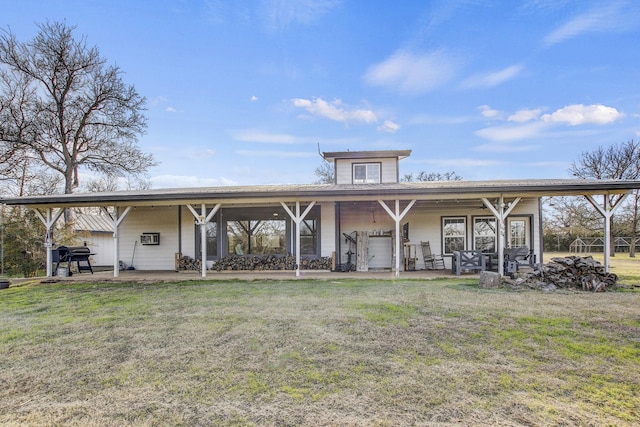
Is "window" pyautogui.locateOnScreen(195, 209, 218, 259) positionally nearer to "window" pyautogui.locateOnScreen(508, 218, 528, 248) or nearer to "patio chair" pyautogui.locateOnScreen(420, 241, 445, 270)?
"patio chair" pyautogui.locateOnScreen(420, 241, 445, 270)

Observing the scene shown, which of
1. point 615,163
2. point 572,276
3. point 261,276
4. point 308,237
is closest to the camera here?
point 572,276

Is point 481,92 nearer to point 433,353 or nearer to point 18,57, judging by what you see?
point 433,353

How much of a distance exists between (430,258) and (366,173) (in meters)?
3.78

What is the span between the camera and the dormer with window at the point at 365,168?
500 inches

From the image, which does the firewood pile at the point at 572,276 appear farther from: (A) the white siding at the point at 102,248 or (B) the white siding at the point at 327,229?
(A) the white siding at the point at 102,248

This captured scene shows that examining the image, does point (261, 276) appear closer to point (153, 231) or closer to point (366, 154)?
point (153, 231)

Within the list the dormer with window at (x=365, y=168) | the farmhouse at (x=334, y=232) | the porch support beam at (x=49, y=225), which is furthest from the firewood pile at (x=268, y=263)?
the porch support beam at (x=49, y=225)

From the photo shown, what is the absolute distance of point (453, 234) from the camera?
11.6 meters

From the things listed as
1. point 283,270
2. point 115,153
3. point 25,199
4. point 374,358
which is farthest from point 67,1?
point 374,358

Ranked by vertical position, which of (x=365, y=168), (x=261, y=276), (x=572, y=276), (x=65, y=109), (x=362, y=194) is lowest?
(x=261, y=276)

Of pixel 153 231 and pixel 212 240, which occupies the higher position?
pixel 153 231

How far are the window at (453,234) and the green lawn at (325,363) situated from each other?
216 inches

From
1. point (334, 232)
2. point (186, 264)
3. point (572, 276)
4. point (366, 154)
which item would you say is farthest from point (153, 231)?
point (572, 276)

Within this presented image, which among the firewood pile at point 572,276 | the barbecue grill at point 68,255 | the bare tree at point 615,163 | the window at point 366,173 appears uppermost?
the bare tree at point 615,163
